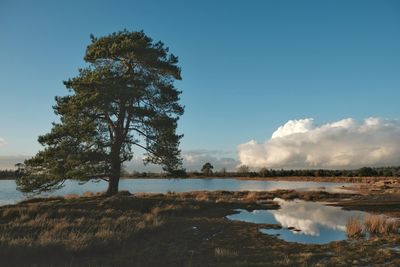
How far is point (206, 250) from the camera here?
45.7 ft

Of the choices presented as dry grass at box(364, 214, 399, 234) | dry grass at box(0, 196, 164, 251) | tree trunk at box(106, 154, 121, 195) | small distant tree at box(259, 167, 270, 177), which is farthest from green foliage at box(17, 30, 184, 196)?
small distant tree at box(259, 167, 270, 177)

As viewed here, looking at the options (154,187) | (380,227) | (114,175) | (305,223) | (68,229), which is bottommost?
(305,223)

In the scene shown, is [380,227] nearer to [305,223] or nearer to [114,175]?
[305,223]

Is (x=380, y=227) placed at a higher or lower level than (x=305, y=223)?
higher

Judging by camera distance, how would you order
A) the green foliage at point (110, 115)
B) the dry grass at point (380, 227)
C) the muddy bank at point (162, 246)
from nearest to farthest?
the muddy bank at point (162, 246)
the dry grass at point (380, 227)
the green foliage at point (110, 115)

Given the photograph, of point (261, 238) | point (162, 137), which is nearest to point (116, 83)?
point (162, 137)

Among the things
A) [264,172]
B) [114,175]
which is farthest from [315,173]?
[114,175]

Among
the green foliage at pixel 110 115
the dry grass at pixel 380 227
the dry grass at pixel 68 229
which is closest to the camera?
the dry grass at pixel 68 229

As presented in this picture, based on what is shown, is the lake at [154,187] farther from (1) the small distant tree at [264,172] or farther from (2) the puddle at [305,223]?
(1) the small distant tree at [264,172]

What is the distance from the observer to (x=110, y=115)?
Result: 3172cm

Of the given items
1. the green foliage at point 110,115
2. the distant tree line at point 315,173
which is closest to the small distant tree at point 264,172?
the distant tree line at point 315,173

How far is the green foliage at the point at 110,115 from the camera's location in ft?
98.0

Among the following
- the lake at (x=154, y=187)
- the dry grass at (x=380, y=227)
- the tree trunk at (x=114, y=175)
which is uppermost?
the tree trunk at (x=114, y=175)

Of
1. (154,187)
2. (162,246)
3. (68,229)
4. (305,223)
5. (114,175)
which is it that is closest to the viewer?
(162,246)
